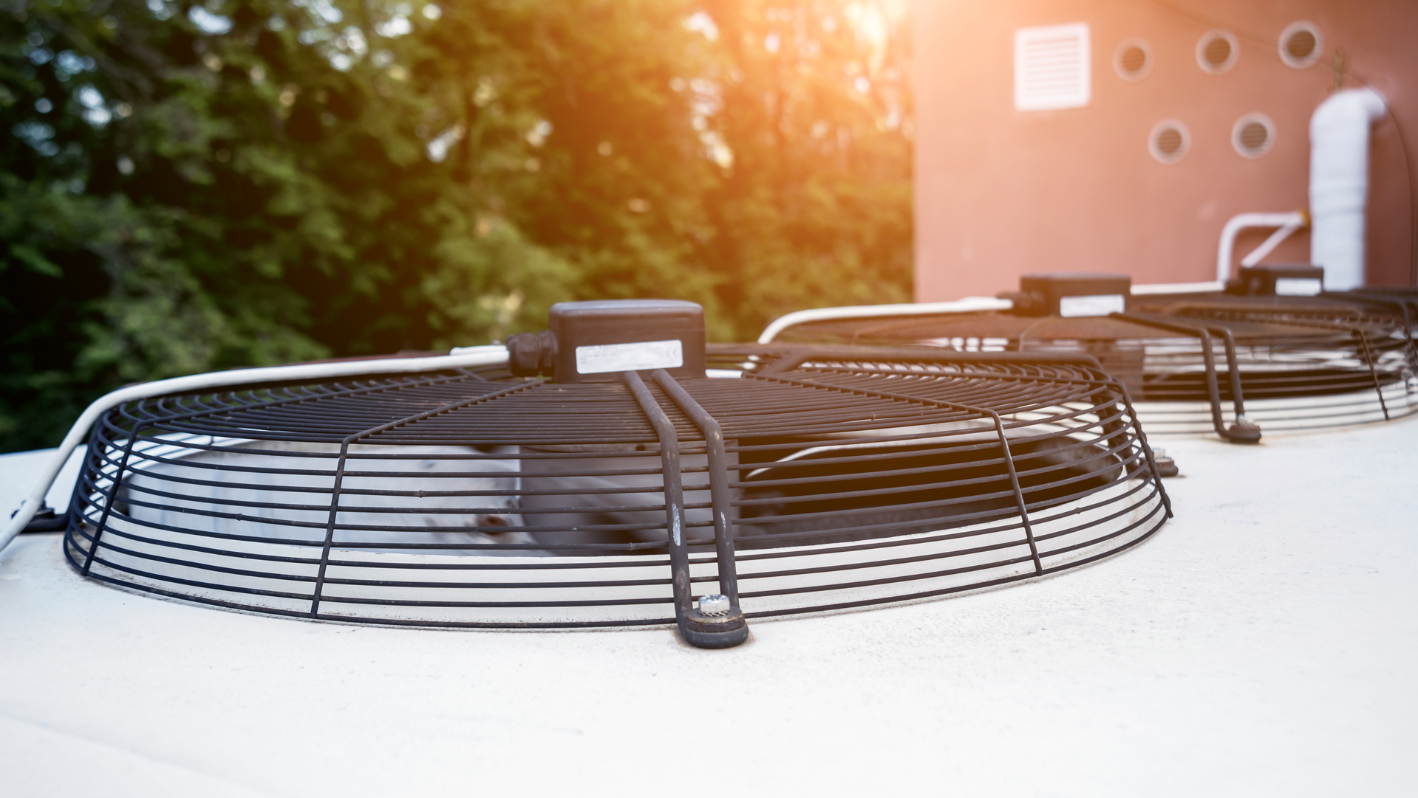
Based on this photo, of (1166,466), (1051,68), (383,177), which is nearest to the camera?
(1166,466)

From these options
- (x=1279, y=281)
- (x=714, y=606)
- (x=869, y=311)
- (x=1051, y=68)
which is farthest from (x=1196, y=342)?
(x=1051, y=68)

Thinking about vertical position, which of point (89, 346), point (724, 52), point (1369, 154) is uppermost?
point (724, 52)

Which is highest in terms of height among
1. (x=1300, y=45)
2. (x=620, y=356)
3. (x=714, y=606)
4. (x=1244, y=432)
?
(x=1300, y=45)

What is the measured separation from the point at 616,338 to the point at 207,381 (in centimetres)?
76

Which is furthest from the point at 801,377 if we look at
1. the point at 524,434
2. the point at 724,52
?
Result: the point at 724,52

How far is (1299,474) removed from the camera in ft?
6.98

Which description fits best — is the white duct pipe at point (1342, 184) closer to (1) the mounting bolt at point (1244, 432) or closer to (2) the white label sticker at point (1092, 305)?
(2) the white label sticker at point (1092, 305)

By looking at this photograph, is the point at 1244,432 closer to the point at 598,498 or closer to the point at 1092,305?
the point at 1092,305

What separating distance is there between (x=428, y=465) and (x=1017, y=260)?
6740 mm

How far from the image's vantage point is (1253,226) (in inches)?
286

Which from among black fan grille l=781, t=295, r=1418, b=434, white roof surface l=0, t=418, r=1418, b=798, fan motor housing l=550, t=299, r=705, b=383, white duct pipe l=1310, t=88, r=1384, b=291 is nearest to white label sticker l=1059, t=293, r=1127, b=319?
black fan grille l=781, t=295, r=1418, b=434

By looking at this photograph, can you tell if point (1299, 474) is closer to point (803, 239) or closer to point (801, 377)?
point (801, 377)

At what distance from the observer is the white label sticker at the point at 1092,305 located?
3.48m

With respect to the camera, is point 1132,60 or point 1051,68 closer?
point 1132,60
